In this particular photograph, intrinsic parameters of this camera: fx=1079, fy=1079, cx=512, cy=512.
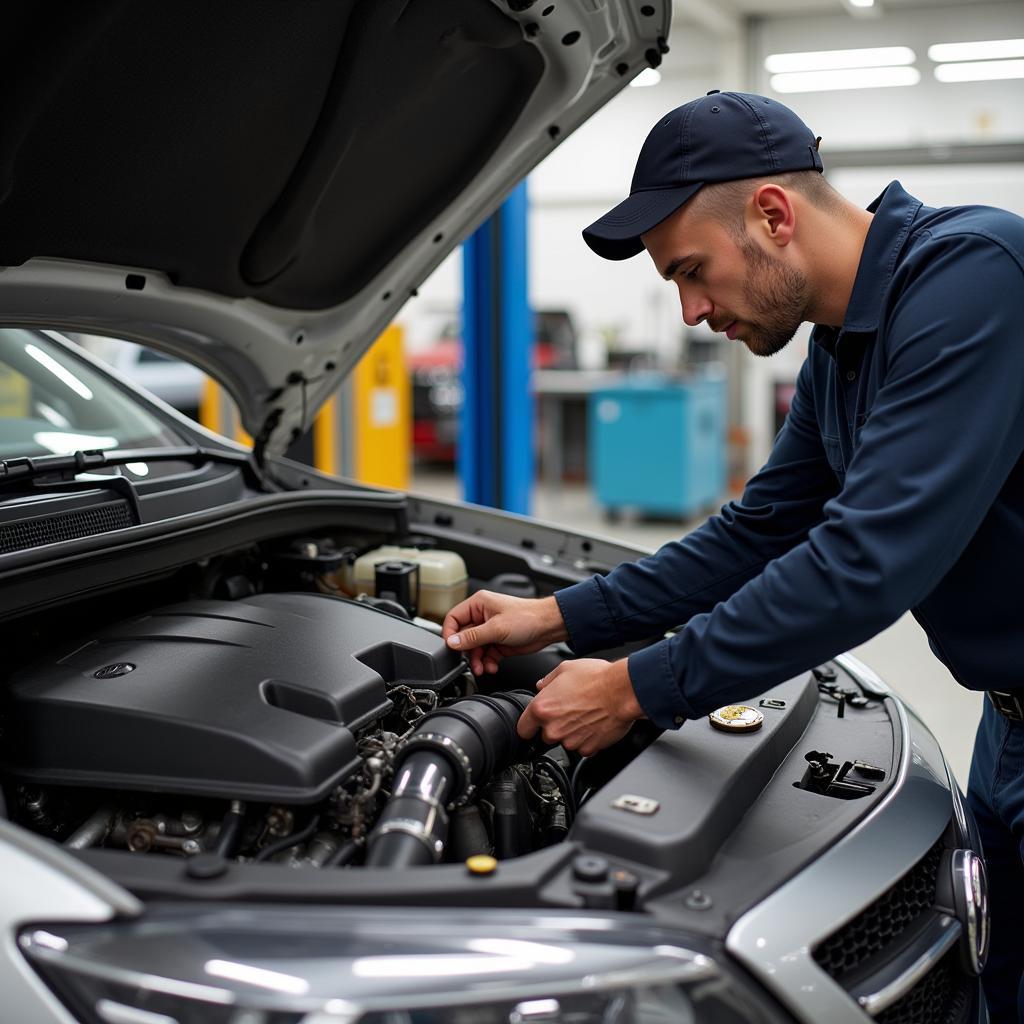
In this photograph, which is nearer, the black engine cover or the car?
the car

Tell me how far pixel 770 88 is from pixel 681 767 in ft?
34.0

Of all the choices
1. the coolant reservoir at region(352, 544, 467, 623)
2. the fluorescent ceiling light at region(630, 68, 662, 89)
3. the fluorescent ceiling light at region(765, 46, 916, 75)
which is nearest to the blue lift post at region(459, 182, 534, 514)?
the coolant reservoir at region(352, 544, 467, 623)

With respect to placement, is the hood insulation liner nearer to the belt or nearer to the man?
the man

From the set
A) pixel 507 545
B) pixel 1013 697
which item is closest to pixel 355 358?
pixel 507 545

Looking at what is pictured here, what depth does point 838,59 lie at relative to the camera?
32.7ft

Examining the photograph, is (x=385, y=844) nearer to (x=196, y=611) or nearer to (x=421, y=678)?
(x=421, y=678)

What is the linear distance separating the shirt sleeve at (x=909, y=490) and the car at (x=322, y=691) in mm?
200

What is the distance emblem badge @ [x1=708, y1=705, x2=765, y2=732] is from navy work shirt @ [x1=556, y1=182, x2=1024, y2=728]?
17cm

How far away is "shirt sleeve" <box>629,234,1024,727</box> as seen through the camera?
46.8 inches

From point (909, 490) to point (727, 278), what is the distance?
1.34 ft

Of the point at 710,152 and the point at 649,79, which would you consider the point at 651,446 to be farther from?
the point at 710,152

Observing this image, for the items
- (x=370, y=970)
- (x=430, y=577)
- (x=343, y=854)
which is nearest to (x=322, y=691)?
(x=343, y=854)

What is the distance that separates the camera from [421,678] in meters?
1.58

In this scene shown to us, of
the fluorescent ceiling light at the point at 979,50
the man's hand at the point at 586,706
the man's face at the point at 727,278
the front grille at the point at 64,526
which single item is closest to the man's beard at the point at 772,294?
the man's face at the point at 727,278
